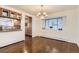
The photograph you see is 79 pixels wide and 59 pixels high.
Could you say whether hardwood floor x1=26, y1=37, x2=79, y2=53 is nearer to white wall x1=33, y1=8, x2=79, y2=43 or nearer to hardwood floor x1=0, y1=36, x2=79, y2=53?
hardwood floor x1=0, y1=36, x2=79, y2=53

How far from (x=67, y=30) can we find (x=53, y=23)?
3.07 ft

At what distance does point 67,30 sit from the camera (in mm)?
4910

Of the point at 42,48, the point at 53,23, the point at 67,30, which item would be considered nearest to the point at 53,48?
the point at 42,48

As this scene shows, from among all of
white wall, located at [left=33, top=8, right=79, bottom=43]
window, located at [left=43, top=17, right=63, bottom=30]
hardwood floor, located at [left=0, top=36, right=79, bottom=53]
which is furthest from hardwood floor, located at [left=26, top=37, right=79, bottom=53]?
window, located at [left=43, top=17, right=63, bottom=30]

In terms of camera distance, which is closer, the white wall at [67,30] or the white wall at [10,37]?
the white wall at [10,37]

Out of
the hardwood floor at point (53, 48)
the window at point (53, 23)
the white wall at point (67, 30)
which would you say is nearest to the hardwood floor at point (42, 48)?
the hardwood floor at point (53, 48)

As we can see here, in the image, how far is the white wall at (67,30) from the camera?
4.44 m

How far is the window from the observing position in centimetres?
479

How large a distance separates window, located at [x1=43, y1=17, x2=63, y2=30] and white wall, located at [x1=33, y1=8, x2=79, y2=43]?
246mm

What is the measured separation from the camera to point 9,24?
159 inches

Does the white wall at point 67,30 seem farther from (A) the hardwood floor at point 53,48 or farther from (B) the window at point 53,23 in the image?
(A) the hardwood floor at point 53,48

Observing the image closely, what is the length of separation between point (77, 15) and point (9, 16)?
333 cm

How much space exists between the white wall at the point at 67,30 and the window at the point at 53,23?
Result: 0.81ft

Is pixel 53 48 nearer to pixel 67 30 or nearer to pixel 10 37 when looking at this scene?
pixel 67 30
